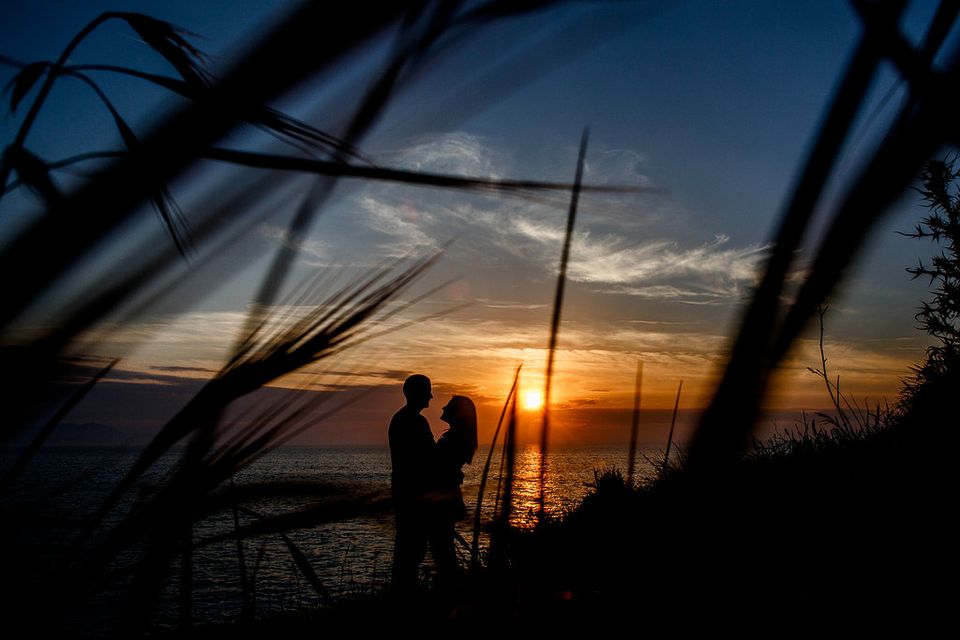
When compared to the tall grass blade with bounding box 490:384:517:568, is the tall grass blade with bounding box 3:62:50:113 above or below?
above

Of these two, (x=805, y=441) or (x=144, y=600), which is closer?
(x=144, y=600)

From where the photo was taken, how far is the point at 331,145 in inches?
18.6

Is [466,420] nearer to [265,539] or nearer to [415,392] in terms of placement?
[265,539]

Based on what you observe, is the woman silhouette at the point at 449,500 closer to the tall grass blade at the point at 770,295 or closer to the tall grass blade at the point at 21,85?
the tall grass blade at the point at 770,295

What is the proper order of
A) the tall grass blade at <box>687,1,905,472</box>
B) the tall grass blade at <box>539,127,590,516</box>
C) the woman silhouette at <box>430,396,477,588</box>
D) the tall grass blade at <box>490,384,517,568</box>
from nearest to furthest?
1. the tall grass blade at <box>687,1,905,472</box>
2. the tall grass blade at <box>539,127,590,516</box>
3. the tall grass blade at <box>490,384,517,568</box>
4. the woman silhouette at <box>430,396,477,588</box>

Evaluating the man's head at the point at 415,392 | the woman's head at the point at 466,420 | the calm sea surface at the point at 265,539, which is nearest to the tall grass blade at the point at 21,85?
the calm sea surface at the point at 265,539

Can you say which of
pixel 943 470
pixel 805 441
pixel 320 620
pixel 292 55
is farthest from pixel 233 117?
Answer: pixel 805 441

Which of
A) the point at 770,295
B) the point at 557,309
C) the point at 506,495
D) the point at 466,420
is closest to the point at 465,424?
the point at 466,420

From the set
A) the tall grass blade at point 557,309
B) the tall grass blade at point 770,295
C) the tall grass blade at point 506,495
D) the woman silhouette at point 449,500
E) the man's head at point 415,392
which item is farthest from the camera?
the man's head at point 415,392

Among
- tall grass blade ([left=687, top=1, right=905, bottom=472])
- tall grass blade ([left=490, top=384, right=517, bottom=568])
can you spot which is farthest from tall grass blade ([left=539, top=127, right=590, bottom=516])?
tall grass blade ([left=687, top=1, right=905, bottom=472])

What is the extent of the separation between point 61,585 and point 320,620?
749 mm

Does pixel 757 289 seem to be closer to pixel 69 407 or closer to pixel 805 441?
pixel 69 407

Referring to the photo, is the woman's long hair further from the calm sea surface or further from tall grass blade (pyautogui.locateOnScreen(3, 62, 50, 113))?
tall grass blade (pyautogui.locateOnScreen(3, 62, 50, 113))

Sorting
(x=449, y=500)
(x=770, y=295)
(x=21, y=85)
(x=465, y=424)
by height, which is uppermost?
(x=21, y=85)
